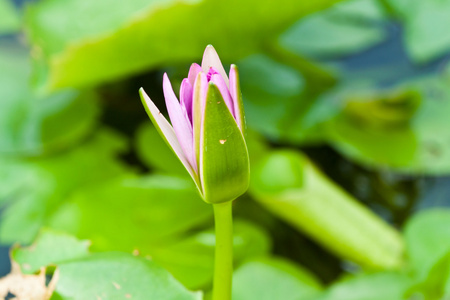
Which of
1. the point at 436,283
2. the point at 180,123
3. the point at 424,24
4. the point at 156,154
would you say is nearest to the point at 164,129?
the point at 180,123

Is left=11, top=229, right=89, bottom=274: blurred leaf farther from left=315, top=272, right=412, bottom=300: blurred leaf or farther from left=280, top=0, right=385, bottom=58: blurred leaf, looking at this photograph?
left=280, top=0, right=385, bottom=58: blurred leaf

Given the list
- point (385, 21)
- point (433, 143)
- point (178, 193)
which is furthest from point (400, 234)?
point (385, 21)

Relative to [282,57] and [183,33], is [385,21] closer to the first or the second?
[282,57]

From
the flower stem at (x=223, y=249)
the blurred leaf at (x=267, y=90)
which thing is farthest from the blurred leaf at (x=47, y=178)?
the flower stem at (x=223, y=249)

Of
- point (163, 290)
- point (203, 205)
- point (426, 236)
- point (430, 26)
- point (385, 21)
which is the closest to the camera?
point (163, 290)

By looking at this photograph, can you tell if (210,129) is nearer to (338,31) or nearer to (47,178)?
(47,178)

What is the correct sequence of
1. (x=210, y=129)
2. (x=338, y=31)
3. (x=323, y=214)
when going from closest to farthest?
(x=210, y=129) → (x=323, y=214) → (x=338, y=31)
